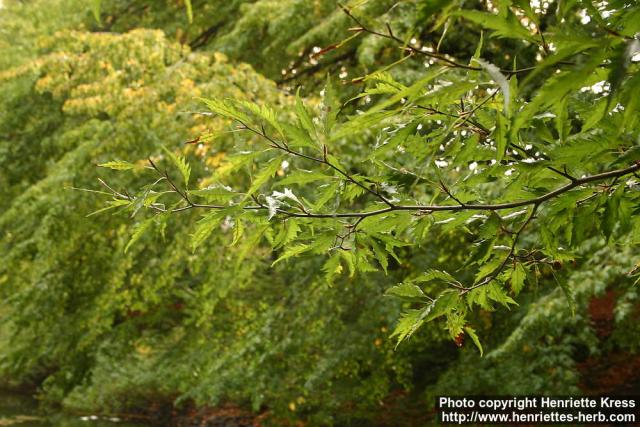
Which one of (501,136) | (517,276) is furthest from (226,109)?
(517,276)

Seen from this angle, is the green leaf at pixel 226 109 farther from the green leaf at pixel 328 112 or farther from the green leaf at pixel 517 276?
the green leaf at pixel 517 276

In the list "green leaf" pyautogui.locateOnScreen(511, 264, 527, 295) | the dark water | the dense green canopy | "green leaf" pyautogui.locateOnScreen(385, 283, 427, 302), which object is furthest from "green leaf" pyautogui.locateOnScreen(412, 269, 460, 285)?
the dark water

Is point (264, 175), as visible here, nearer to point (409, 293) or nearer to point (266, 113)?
point (266, 113)

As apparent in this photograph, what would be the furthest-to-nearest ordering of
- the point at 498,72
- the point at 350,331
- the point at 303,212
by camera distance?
the point at 350,331
the point at 303,212
the point at 498,72

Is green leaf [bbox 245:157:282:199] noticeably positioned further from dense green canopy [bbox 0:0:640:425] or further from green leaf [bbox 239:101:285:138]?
dense green canopy [bbox 0:0:640:425]

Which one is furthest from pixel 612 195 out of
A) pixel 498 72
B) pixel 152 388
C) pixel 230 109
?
pixel 152 388

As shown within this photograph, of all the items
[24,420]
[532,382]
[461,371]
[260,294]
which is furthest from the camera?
[24,420]

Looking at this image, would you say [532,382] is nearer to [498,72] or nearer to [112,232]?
[112,232]

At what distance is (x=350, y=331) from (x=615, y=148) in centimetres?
552

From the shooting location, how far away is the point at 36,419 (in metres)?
12.0

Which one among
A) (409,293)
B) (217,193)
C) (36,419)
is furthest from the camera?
(36,419)

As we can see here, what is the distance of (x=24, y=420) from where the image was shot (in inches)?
469

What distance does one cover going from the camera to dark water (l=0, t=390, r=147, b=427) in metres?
11.5

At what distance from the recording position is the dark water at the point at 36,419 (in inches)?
452
